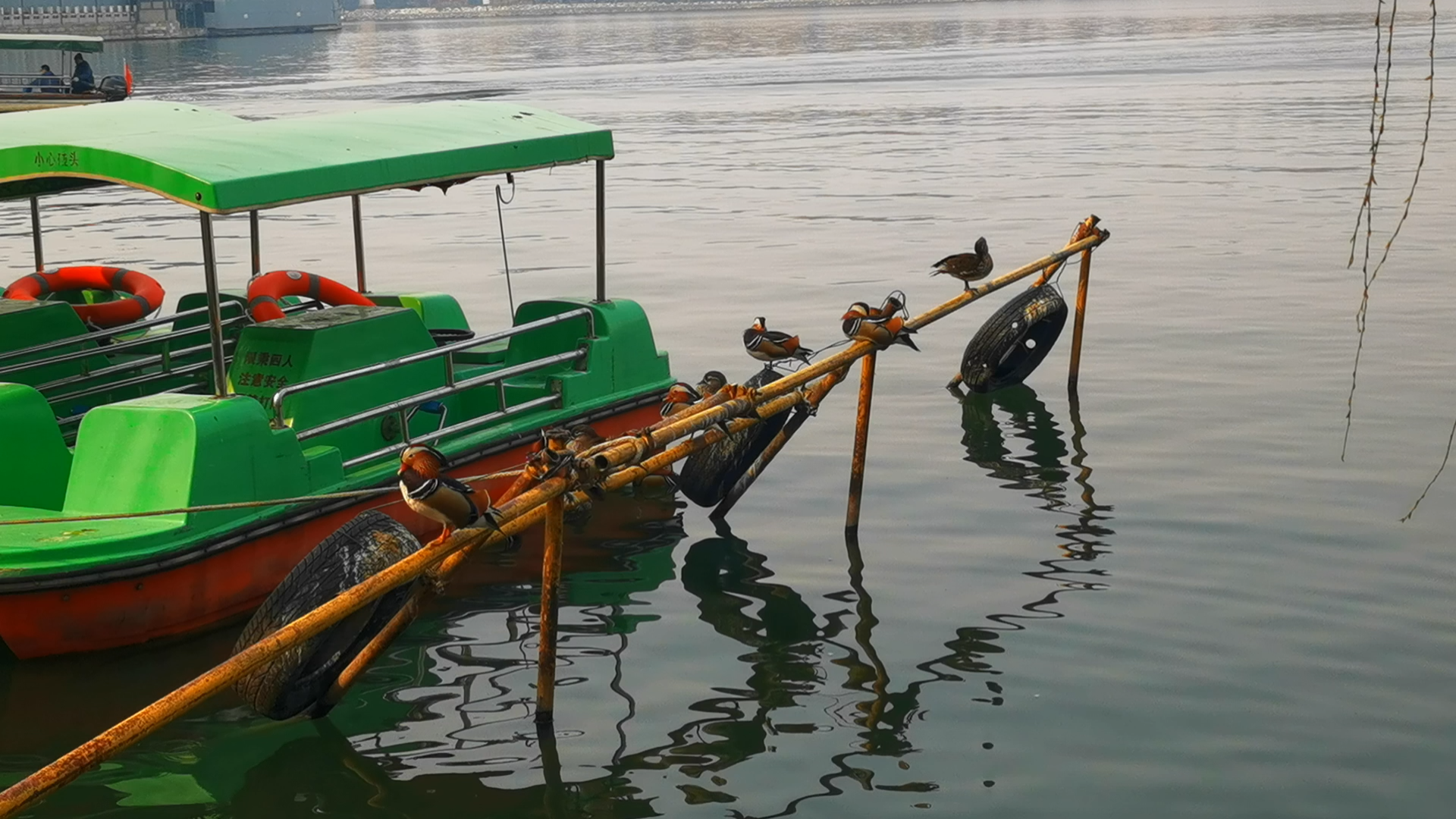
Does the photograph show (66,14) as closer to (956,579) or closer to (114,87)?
(114,87)

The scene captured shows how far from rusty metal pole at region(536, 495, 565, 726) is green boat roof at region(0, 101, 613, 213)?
229 cm

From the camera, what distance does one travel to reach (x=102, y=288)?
461 inches

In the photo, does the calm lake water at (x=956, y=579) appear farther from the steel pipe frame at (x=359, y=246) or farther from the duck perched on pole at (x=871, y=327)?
the steel pipe frame at (x=359, y=246)

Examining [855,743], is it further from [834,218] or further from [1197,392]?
[834,218]

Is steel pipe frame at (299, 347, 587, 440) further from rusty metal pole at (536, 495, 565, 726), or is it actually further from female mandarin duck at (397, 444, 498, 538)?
female mandarin duck at (397, 444, 498, 538)

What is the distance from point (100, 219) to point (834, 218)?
11.8m

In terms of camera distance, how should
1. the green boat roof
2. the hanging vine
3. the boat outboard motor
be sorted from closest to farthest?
the hanging vine < the green boat roof < the boat outboard motor

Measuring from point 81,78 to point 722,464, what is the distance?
30545mm

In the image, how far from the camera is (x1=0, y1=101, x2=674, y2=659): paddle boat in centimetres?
791

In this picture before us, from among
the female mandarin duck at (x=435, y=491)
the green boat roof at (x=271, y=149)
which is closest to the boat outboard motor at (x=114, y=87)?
the green boat roof at (x=271, y=149)

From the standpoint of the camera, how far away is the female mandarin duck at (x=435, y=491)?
6.27m

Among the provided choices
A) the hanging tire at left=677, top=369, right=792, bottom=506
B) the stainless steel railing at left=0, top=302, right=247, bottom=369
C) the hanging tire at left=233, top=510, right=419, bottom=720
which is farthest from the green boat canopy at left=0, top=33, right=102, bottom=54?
the hanging tire at left=233, top=510, right=419, bottom=720

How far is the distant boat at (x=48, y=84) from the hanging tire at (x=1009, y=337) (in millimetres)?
23259

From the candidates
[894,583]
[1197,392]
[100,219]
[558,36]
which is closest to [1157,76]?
[100,219]
